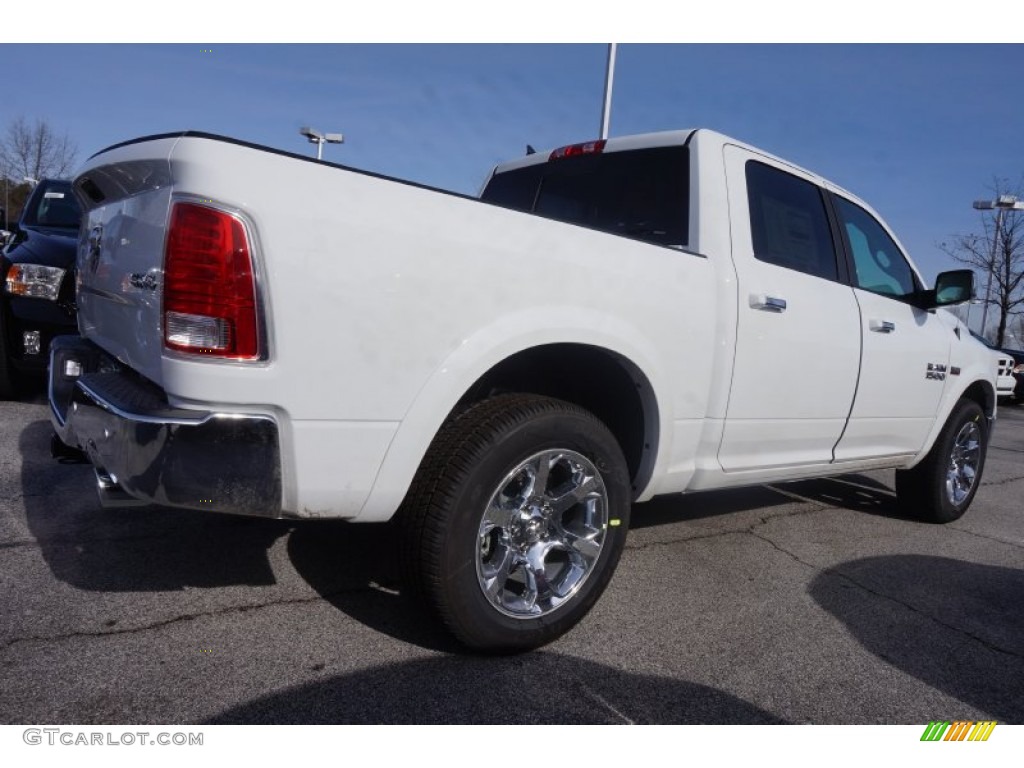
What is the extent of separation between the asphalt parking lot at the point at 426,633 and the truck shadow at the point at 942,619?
11 mm

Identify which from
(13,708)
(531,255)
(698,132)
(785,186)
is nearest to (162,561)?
(13,708)

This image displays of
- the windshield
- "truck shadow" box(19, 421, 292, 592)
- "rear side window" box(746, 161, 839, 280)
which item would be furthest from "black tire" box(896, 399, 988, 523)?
the windshield

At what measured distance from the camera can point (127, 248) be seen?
7.32 feet

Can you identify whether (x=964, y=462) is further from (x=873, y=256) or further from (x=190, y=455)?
(x=190, y=455)

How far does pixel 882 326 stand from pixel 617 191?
5.32ft

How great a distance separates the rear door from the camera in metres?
3.12

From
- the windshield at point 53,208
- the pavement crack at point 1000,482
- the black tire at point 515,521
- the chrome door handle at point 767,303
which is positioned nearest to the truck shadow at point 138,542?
the black tire at point 515,521

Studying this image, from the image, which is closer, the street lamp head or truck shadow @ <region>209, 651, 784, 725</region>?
truck shadow @ <region>209, 651, 784, 725</region>

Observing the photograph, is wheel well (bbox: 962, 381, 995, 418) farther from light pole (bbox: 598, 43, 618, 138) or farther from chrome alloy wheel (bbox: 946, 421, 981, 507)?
light pole (bbox: 598, 43, 618, 138)

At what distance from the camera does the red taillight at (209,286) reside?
1851 millimetres

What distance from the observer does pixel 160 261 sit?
1955 mm

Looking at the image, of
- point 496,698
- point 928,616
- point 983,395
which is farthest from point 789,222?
point 983,395

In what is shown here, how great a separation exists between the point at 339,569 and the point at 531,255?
1567mm
